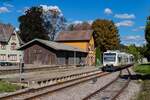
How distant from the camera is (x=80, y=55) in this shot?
84438 mm

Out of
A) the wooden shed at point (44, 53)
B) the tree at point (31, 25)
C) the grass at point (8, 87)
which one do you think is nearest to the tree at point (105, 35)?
the tree at point (31, 25)

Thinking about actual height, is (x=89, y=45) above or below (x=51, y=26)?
below

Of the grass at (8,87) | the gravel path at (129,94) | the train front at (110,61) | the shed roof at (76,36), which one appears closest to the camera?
the gravel path at (129,94)

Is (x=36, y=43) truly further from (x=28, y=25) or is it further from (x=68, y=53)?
(x=28, y=25)

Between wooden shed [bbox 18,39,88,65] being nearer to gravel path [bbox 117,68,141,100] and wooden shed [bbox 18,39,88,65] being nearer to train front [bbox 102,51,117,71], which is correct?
train front [bbox 102,51,117,71]

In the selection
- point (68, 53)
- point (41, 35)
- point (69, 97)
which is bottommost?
point (69, 97)

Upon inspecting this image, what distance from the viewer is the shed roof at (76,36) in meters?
90.3

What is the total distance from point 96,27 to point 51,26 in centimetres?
2030

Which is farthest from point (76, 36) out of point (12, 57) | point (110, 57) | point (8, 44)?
point (110, 57)

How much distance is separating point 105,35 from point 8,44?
2970cm

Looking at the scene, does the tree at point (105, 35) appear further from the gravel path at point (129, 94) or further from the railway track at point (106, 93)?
the railway track at point (106, 93)

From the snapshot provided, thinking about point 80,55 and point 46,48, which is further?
point 80,55

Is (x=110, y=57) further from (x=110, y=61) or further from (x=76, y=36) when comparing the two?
(x=76, y=36)

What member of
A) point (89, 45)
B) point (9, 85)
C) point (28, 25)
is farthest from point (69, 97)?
point (28, 25)
